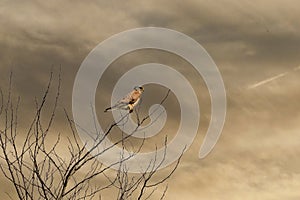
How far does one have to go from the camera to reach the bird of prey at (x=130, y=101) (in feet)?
35.2

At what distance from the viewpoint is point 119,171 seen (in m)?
9.98

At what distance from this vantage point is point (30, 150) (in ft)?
31.4

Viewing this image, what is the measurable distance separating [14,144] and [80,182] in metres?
1.19

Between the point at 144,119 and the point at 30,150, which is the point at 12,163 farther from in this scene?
the point at 144,119

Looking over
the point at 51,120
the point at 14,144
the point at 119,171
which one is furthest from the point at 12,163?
the point at 119,171

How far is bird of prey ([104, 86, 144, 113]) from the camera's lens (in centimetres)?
1072

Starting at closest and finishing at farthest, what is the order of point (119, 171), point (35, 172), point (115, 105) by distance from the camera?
point (35, 172) < point (119, 171) < point (115, 105)

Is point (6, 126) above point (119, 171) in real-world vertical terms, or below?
below

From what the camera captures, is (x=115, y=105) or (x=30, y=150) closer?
(x=30, y=150)

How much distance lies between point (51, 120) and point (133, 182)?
161cm

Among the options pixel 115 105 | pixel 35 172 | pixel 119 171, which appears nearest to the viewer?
pixel 35 172

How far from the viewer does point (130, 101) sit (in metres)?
11.0

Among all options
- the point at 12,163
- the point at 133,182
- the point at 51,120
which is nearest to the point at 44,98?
the point at 51,120

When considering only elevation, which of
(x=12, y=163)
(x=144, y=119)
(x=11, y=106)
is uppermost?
(x=144, y=119)
